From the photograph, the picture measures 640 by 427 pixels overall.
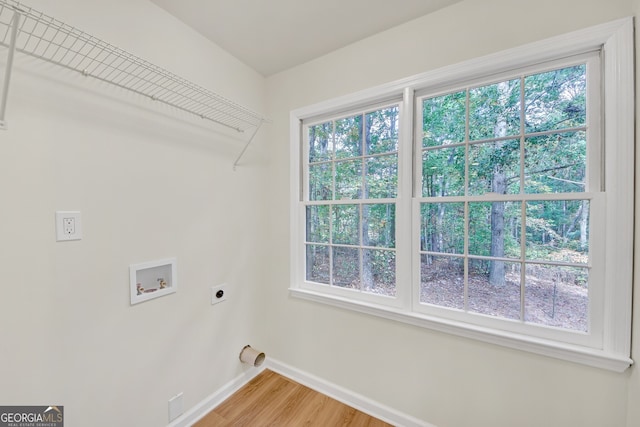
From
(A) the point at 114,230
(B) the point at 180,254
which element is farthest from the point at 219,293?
(A) the point at 114,230

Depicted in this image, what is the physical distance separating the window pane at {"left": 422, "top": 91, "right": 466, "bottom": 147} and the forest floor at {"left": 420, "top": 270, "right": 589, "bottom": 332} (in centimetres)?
80

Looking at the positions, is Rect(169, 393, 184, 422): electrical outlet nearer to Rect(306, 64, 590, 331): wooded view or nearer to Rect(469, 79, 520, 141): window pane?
Rect(306, 64, 590, 331): wooded view

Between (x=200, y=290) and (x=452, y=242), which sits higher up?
(x=452, y=242)

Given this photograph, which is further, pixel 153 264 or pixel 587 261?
pixel 153 264

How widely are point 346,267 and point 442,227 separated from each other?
705 millimetres

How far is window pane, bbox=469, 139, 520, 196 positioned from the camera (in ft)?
4.26

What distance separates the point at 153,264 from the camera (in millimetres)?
1379

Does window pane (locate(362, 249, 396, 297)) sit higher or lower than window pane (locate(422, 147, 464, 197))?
lower

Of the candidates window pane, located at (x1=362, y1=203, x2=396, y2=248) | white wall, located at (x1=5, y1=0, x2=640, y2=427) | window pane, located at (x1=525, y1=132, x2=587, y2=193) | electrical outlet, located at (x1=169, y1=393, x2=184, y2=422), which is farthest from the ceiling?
electrical outlet, located at (x1=169, y1=393, x2=184, y2=422)

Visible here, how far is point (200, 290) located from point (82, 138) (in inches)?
40.2

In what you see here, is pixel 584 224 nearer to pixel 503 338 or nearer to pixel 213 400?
pixel 503 338

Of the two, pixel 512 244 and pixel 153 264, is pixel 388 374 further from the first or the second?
pixel 153 264

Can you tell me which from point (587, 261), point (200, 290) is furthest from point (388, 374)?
point (200, 290)

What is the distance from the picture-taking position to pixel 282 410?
1667 mm
